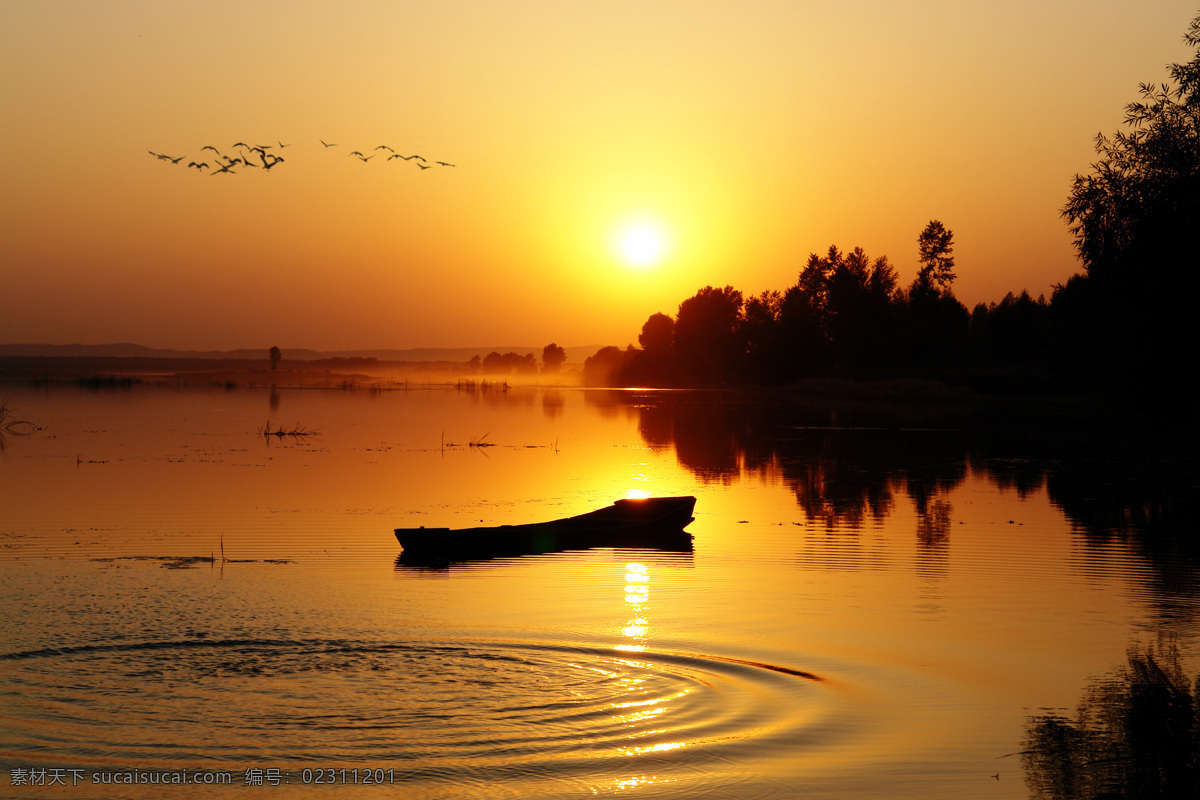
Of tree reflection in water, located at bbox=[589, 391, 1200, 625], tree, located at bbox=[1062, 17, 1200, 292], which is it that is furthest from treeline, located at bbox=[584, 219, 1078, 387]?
tree, located at bbox=[1062, 17, 1200, 292]

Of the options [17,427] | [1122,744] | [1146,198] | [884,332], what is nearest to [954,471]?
[1146,198]

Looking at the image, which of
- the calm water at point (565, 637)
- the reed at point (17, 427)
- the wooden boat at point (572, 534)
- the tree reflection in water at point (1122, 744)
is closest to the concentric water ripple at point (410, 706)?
the calm water at point (565, 637)

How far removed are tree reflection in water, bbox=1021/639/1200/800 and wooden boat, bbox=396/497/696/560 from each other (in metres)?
14.3

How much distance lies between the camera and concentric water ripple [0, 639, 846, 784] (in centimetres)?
1170

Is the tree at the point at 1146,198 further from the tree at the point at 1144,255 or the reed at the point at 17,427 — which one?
the reed at the point at 17,427

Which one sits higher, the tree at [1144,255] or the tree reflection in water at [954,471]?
the tree at [1144,255]

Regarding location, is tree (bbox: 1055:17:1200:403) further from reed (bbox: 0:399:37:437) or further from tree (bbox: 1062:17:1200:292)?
reed (bbox: 0:399:37:437)

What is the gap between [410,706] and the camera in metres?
13.3

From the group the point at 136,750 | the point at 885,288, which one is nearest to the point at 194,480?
the point at 136,750

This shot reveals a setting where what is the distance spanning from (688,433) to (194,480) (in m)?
41.1

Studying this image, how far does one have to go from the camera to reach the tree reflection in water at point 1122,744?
10.9 metres

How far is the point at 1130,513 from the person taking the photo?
112 ft

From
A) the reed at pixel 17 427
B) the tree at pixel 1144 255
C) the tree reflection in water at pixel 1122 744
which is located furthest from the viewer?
the reed at pixel 17 427

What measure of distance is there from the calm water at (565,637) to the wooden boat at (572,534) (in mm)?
830
